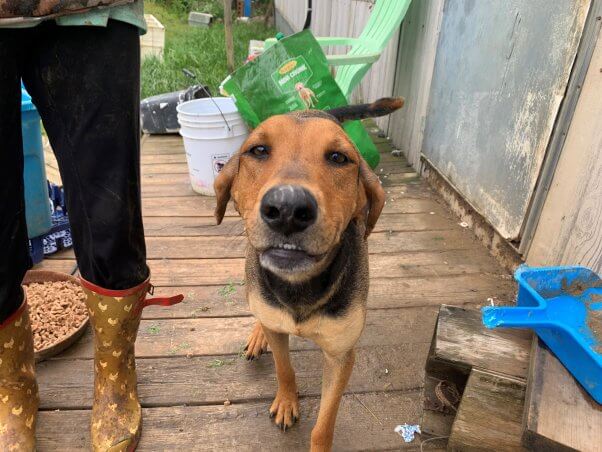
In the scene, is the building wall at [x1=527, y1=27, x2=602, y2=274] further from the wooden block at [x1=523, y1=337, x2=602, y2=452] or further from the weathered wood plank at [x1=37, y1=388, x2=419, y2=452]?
the weathered wood plank at [x1=37, y1=388, x2=419, y2=452]

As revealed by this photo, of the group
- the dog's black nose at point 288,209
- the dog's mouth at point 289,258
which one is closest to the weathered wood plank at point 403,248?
the dog's mouth at point 289,258

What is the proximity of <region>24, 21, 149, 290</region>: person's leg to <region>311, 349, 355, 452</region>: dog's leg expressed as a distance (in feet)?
3.14

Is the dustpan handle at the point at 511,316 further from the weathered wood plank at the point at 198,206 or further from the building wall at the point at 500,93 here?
the weathered wood plank at the point at 198,206

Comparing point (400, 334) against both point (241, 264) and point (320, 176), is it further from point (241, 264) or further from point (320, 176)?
point (320, 176)

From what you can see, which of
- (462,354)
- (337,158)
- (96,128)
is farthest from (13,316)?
(462,354)

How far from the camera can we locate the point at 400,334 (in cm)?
268

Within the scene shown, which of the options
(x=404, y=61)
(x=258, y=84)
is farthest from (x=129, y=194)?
(x=404, y=61)

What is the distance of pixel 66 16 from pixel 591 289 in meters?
2.35

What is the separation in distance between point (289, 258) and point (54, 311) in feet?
6.02

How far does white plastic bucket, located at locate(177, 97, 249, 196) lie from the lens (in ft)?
13.4

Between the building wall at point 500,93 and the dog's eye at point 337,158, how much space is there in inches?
68.3

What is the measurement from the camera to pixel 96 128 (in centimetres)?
163

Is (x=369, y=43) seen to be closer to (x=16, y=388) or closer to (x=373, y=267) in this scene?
(x=373, y=267)

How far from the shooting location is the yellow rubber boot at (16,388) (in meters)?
1.86
